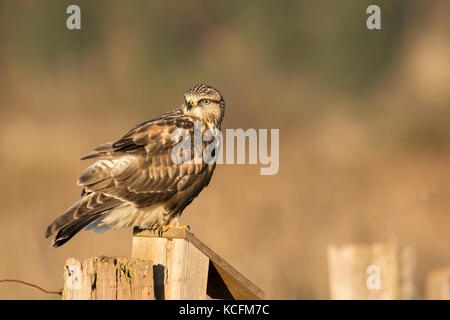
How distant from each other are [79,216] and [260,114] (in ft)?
34.5

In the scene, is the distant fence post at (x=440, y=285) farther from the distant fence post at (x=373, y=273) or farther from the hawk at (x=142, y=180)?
the hawk at (x=142, y=180)

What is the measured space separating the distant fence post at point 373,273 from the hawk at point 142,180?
1324mm

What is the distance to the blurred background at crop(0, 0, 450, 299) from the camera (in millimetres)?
9828

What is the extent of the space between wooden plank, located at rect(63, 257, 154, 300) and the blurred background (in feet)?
10.0

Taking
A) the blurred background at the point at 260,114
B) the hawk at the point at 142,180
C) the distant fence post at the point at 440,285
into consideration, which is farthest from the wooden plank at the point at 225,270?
the blurred background at the point at 260,114

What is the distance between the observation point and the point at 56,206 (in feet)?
33.2

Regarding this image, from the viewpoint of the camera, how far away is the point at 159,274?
466cm

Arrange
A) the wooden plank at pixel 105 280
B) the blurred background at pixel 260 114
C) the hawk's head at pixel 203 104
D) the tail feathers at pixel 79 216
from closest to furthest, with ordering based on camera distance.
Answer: the wooden plank at pixel 105 280, the tail feathers at pixel 79 216, the hawk's head at pixel 203 104, the blurred background at pixel 260 114

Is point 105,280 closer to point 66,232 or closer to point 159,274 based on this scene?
point 159,274

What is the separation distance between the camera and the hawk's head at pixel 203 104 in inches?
286

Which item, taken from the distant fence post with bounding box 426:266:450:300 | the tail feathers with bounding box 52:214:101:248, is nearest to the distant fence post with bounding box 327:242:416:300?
the distant fence post with bounding box 426:266:450:300

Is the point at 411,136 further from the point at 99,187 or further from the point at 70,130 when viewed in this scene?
the point at 99,187

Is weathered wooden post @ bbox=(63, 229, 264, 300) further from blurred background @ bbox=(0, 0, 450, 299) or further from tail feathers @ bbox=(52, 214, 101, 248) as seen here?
blurred background @ bbox=(0, 0, 450, 299)
